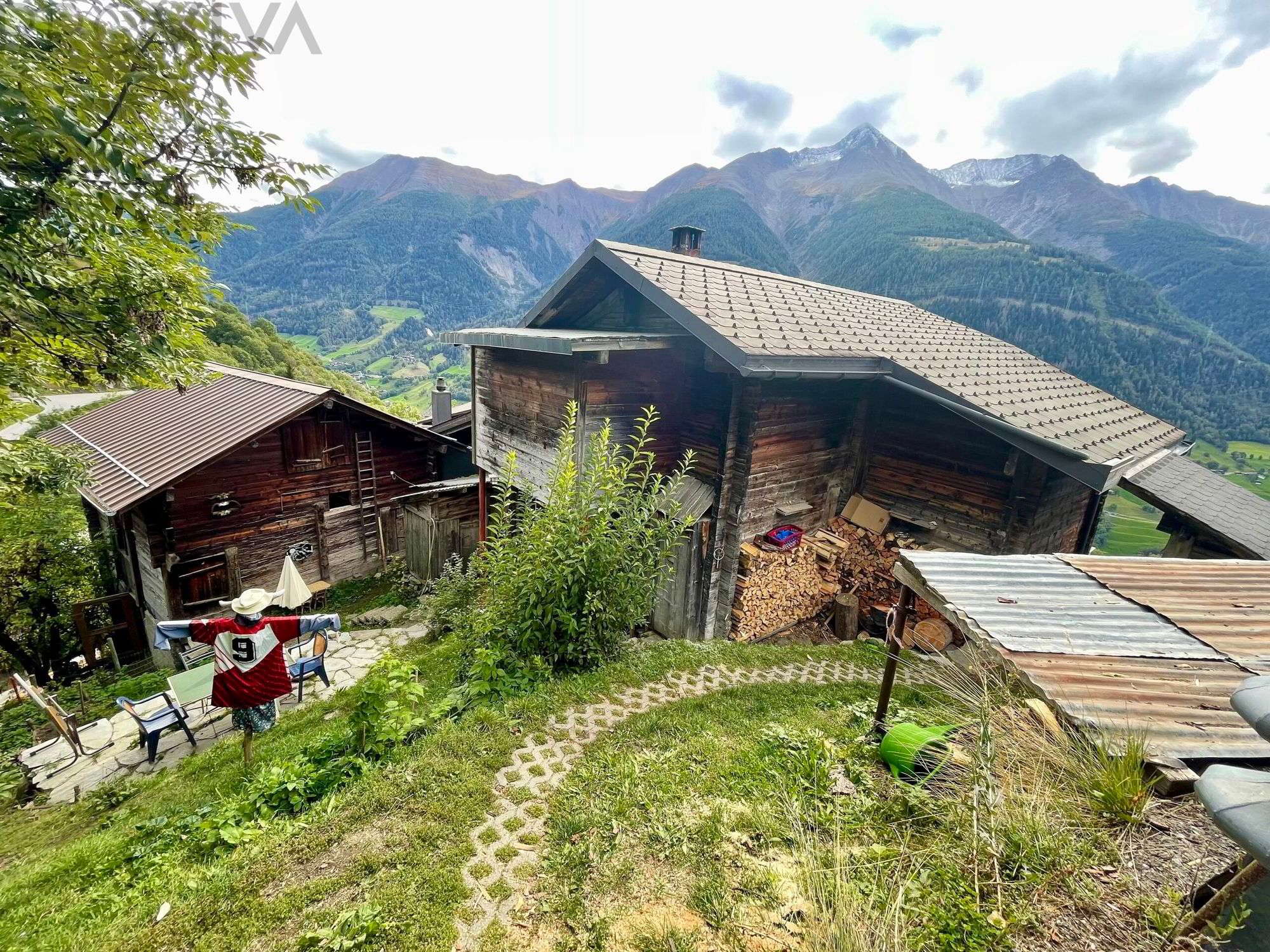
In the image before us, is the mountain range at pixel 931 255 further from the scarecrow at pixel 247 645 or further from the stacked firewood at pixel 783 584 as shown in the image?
the stacked firewood at pixel 783 584

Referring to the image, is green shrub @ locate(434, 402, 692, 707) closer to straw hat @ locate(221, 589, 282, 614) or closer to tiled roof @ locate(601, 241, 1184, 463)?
straw hat @ locate(221, 589, 282, 614)

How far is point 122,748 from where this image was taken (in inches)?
279

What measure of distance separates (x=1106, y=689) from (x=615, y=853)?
2.96 meters

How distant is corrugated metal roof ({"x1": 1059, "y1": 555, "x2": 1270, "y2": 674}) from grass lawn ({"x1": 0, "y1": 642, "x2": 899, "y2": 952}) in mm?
4630

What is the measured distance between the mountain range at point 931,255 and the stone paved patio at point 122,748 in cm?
689

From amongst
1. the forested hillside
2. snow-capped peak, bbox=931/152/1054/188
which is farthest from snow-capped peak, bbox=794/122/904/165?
the forested hillside

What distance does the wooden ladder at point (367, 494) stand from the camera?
1307cm

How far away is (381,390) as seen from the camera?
256 ft

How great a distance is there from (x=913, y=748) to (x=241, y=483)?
1341cm

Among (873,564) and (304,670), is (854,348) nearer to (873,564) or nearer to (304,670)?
(873,564)

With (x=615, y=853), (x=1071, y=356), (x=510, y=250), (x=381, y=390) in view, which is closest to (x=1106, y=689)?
(x=615, y=853)

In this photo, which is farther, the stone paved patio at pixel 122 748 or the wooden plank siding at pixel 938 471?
the wooden plank siding at pixel 938 471

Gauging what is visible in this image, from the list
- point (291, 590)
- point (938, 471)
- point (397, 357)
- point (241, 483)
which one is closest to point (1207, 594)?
point (938, 471)

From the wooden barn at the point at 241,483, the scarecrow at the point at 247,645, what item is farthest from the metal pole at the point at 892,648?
the wooden barn at the point at 241,483
